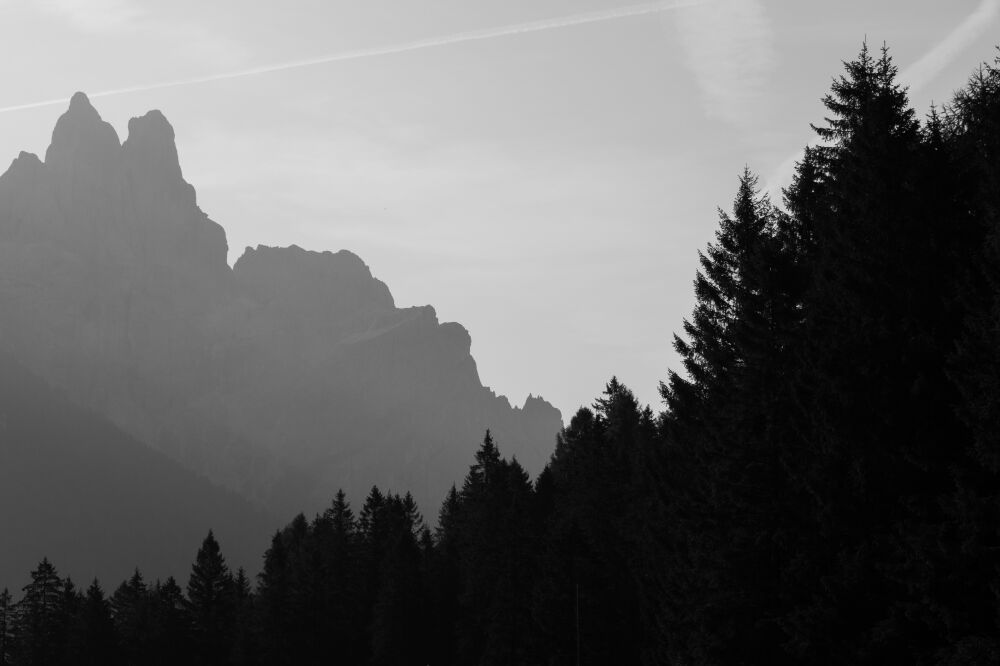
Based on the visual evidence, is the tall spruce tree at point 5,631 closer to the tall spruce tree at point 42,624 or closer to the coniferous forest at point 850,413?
the tall spruce tree at point 42,624

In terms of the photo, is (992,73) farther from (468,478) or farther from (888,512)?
(468,478)

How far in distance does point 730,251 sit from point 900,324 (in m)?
13.8

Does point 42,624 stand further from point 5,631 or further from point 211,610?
point 211,610

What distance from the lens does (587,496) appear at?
68.8 metres

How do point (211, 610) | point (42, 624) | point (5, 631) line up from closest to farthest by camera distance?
point (211, 610), point (42, 624), point (5, 631)

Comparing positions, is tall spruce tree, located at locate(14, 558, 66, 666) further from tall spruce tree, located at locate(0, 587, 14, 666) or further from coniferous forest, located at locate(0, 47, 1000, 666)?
coniferous forest, located at locate(0, 47, 1000, 666)

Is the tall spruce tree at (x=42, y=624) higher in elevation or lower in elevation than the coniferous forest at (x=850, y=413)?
higher

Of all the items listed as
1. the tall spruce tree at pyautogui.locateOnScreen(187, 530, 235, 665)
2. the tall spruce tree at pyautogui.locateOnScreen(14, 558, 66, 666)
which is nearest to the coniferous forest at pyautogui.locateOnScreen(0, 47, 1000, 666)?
the tall spruce tree at pyautogui.locateOnScreen(187, 530, 235, 665)

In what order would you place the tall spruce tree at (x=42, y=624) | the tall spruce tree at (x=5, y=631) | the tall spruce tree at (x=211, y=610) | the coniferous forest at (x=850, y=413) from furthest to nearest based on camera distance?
the tall spruce tree at (x=5, y=631) < the tall spruce tree at (x=211, y=610) < the tall spruce tree at (x=42, y=624) < the coniferous forest at (x=850, y=413)

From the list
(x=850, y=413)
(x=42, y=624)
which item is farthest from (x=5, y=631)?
(x=850, y=413)

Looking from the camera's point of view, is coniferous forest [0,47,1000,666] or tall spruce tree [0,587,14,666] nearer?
coniferous forest [0,47,1000,666]

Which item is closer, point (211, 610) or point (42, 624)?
point (211, 610)

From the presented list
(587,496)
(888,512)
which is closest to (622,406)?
(587,496)

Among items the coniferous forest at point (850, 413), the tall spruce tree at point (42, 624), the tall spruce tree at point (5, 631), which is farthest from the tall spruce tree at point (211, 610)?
the coniferous forest at point (850, 413)
